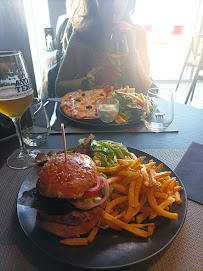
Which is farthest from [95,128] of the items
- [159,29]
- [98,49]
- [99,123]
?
[159,29]

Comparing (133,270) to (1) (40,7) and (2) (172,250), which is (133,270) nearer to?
(2) (172,250)

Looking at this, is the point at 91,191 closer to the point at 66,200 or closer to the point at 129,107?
the point at 66,200

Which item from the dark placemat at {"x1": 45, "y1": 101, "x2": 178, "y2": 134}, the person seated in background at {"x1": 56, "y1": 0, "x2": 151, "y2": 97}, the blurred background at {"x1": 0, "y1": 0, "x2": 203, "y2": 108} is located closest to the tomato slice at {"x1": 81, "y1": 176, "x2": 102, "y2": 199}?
the dark placemat at {"x1": 45, "y1": 101, "x2": 178, "y2": 134}

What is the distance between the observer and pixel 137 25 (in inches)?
156

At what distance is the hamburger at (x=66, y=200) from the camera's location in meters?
0.92

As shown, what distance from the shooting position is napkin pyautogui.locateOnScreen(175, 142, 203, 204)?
1.22 metres

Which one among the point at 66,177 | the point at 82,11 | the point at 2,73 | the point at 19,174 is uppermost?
the point at 82,11

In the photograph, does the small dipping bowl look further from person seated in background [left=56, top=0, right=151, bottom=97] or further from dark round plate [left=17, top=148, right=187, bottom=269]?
person seated in background [left=56, top=0, right=151, bottom=97]

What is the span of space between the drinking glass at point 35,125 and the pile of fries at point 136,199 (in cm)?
66

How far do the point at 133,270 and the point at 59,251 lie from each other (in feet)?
1.03

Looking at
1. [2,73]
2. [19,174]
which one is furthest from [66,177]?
[2,73]

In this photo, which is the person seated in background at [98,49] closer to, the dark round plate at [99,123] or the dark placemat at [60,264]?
the dark round plate at [99,123]

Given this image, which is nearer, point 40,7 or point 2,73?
point 2,73

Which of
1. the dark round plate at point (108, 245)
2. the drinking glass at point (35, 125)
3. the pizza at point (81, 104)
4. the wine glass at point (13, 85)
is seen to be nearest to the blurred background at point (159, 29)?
the pizza at point (81, 104)
